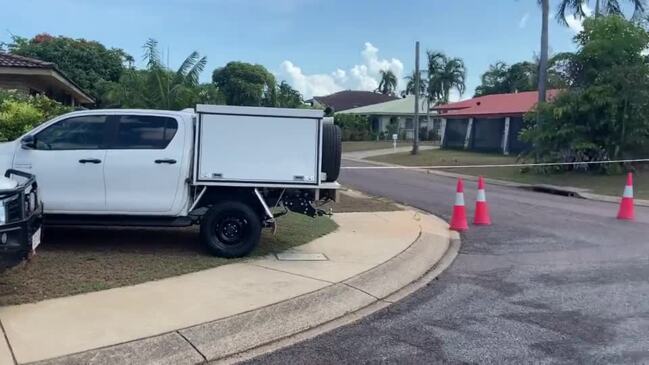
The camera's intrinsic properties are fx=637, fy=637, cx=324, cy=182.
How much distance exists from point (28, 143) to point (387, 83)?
84147 mm

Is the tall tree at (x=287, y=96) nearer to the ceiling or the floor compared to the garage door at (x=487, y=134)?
nearer to the ceiling

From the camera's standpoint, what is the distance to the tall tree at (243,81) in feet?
133

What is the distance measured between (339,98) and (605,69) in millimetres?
54983

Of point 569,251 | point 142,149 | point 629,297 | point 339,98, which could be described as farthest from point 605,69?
point 339,98

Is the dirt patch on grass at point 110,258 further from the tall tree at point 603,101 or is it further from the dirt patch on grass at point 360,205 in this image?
the tall tree at point 603,101

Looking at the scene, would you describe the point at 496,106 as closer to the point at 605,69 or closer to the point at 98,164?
the point at 605,69

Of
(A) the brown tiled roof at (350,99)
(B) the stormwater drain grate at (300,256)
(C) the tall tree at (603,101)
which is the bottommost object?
(B) the stormwater drain grate at (300,256)

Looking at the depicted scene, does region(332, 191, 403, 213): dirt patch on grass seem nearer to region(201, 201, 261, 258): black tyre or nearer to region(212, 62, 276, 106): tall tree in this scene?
region(201, 201, 261, 258): black tyre

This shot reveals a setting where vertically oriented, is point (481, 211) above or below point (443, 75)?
below

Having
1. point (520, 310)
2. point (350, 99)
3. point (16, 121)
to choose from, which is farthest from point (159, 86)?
point (350, 99)

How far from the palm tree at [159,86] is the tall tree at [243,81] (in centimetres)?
1925

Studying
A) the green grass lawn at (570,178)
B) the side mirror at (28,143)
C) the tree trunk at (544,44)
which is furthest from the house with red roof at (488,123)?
the side mirror at (28,143)

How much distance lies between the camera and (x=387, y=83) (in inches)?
3524

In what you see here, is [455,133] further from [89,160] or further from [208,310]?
[208,310]
